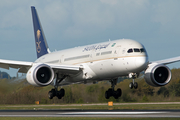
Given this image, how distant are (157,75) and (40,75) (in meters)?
12.8

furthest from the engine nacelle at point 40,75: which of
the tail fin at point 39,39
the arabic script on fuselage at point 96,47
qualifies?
the tail fin at point 39,39

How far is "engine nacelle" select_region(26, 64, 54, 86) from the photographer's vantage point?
32.0 metres

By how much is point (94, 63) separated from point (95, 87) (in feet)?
37.3

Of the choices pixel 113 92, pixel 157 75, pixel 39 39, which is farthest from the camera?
pixel 39 39

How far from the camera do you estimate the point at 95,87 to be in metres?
44.7

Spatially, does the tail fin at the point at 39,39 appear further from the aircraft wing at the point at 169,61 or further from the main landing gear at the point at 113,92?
the aircraft wing at the point at 169,61

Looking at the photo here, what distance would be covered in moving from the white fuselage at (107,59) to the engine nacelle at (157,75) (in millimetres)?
4033

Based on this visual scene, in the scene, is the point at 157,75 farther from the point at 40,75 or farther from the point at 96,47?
the point at 40,75

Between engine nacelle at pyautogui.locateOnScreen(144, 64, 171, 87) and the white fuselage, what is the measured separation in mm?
4033

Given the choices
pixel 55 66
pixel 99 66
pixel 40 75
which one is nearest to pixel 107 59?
pixel 99 66

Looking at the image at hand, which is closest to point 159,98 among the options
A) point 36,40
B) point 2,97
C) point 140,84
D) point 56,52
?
point 140,84

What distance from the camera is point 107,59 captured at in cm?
3216

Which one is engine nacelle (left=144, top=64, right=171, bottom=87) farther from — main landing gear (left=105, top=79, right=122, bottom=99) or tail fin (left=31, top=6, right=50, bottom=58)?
tail fin (left=31, top=6, right=50, bottom=58)

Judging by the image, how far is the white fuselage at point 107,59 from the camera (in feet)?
98.3
